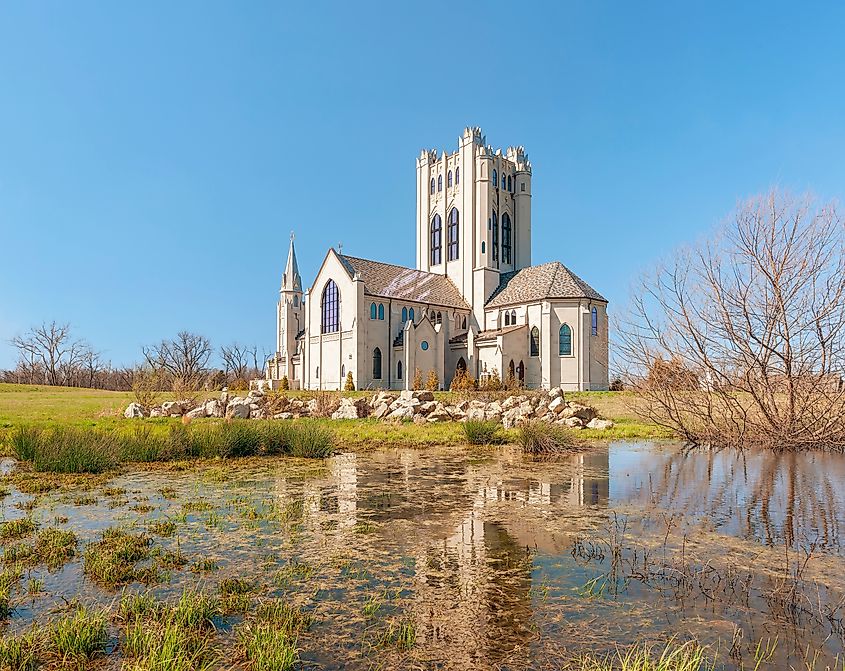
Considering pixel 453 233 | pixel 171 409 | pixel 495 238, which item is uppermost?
pixel 453 233

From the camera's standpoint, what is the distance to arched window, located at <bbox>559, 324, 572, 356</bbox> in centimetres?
4672

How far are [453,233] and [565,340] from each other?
17923mm

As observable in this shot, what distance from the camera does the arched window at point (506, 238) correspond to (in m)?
57.6

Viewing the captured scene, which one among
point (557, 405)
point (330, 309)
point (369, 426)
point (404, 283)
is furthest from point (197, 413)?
point (404, 283)

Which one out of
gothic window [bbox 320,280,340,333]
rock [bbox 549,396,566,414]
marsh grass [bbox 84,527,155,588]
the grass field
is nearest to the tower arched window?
gothic window [bbox 320,280,340,333]

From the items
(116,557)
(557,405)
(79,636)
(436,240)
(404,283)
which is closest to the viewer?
(79,636)

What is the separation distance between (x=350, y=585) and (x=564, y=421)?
1849 cm

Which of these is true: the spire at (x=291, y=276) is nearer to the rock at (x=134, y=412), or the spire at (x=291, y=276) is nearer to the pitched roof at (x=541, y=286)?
the pitched roof at (x=541, y=286)

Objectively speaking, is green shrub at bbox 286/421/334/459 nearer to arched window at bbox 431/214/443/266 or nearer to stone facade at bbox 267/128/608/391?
stone facade at bbox 267/128/608/391

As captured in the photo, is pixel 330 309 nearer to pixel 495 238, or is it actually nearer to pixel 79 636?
pixel 495 238

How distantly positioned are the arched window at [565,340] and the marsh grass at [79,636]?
44.6 meters

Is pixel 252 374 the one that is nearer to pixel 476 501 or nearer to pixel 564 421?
pixel 564 421

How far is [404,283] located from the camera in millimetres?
52344

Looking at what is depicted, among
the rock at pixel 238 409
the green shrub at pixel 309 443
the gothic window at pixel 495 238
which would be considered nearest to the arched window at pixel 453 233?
the gothic window at pixel 495 238
